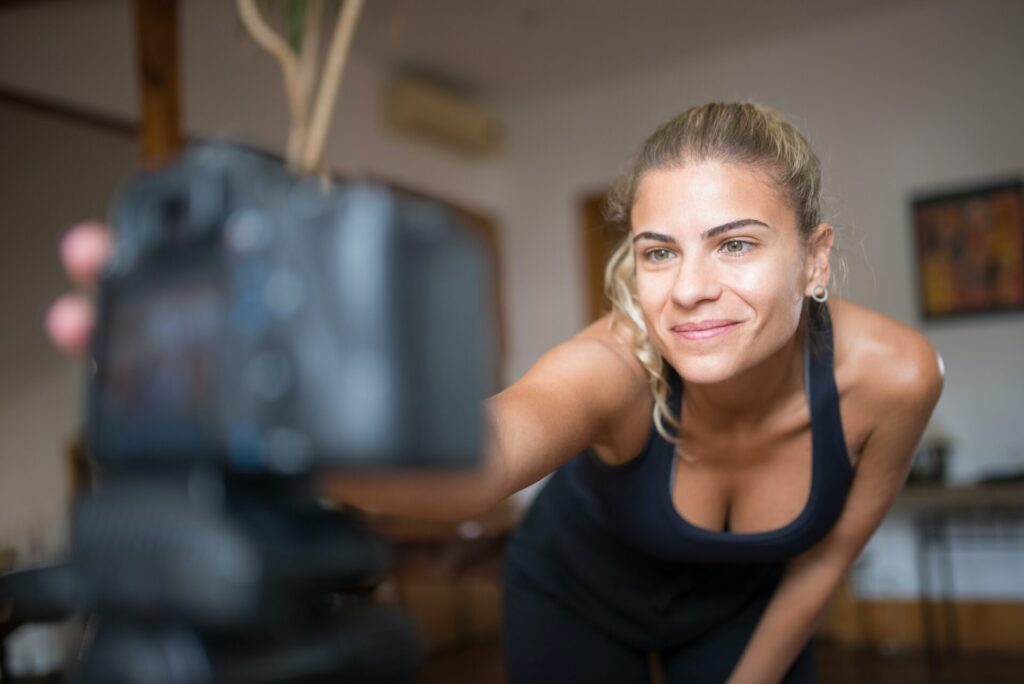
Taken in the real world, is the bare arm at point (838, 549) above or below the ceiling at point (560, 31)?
below

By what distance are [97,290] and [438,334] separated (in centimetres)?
16

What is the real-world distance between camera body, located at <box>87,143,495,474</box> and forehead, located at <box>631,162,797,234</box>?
1.89ft

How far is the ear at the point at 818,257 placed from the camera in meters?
1.16

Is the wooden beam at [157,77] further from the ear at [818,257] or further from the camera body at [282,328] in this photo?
the camera body at [282,328]

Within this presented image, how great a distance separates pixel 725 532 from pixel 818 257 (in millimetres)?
370

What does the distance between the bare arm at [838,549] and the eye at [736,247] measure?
378 mm

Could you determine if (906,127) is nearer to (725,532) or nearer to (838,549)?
(838,549)

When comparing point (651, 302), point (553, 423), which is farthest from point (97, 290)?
point (651, 302)

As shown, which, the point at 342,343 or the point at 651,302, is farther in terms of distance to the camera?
the point at 651,302

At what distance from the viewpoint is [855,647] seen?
433 cm

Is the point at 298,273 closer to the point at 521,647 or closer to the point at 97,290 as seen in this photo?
the point at 97,290

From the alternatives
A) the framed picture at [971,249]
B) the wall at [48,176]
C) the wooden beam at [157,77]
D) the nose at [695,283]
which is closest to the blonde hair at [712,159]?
the nose at [695,283]

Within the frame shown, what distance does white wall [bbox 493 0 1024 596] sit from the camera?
4195mm

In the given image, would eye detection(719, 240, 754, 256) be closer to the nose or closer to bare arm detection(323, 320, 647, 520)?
the nose
